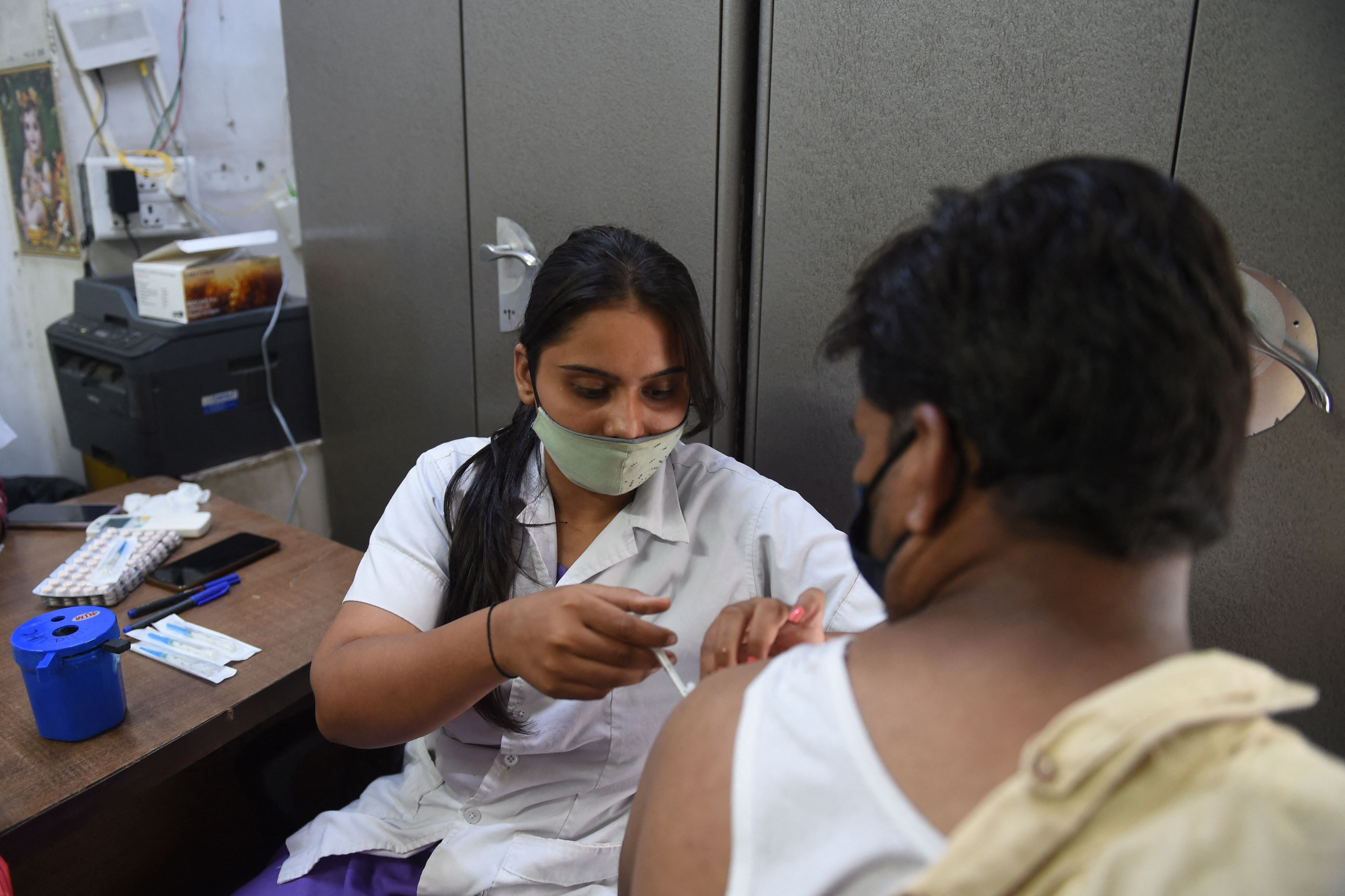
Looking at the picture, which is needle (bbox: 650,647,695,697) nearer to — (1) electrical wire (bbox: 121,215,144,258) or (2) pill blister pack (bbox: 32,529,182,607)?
(2) pill blister pack (bbox: 32,529,182,607)

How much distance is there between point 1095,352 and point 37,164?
277 cm

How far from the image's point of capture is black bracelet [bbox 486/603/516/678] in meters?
0.93

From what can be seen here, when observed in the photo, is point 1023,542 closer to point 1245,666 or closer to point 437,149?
point 1245,666

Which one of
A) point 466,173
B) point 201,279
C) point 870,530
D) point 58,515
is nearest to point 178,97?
point 201,279

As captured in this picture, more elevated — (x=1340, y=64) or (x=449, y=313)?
(x=1340, y=64)

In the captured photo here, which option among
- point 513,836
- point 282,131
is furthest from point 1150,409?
point 282,131

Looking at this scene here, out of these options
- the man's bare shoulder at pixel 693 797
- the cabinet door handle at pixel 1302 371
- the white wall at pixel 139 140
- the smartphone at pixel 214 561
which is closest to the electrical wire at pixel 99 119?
the white wall at pixel 139 140

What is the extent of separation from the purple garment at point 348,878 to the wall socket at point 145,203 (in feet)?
6.23

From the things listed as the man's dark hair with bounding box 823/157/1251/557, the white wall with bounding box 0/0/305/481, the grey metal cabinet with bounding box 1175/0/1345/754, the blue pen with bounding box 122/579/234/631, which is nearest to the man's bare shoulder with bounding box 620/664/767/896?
the man's dark hair with bounding box 823/157/1251/557

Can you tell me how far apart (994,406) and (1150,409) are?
0.28 ft

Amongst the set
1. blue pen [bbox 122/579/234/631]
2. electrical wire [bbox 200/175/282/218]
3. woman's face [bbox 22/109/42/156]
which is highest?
woman's face [bbox 22/109/42/156]

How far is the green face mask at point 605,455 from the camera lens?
112cm

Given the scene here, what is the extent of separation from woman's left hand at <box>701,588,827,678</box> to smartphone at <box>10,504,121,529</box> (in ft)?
4.89

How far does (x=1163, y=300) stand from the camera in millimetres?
493
